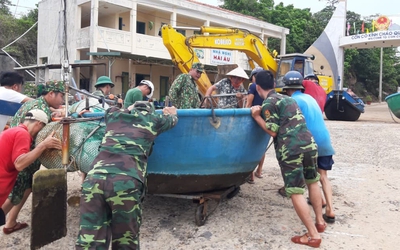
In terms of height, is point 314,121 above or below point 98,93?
below

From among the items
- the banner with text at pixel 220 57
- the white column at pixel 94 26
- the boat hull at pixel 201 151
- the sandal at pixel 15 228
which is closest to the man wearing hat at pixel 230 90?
the boat hull at pixel 201 151

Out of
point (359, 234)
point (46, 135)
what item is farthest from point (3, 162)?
point (359, 234)

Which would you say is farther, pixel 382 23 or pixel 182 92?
pixel 382 23

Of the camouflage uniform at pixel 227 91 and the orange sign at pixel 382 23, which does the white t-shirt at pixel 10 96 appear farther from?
the orange sign at pixel 382 23

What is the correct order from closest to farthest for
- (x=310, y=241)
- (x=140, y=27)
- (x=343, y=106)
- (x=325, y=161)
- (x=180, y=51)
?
(x=310, y=241)
(x=325, y=161)
(x=180, y=51)
(x=343, y=106)
(x=140, y=27)

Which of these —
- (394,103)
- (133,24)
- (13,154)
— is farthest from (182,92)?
(133,24)

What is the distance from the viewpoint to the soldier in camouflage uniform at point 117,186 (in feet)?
8.43

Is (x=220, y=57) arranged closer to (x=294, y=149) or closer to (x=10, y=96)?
(x=10, y=96)

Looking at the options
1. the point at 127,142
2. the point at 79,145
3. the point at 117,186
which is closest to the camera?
the point at 117,186

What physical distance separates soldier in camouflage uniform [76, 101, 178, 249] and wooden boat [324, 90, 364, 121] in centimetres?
1223

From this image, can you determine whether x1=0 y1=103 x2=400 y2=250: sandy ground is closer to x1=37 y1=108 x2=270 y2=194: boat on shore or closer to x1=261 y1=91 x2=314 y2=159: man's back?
x1=37 y1=108 x2=270 y2=194: boat on shore

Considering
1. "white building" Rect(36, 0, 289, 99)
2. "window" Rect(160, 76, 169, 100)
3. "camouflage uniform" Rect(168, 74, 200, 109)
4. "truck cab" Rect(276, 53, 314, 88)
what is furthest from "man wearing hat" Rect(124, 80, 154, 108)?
"window" Rect(160, 76, 169, 100)

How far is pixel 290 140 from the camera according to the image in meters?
3.42

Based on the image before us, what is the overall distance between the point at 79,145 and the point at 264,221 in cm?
203
